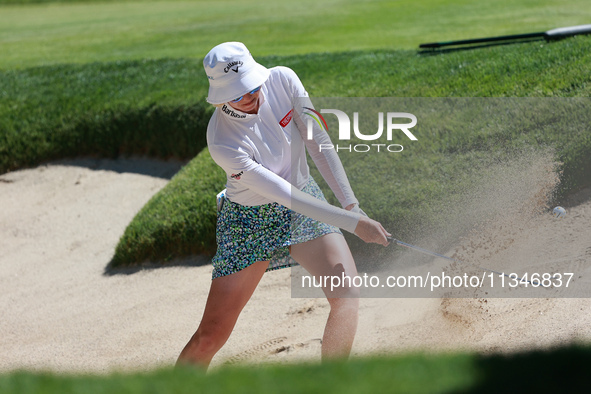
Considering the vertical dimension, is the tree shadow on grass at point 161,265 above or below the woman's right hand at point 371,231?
below

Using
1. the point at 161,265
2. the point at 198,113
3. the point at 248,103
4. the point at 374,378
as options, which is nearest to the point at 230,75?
the point at 248,103

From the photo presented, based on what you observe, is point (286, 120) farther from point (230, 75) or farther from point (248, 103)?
point (230, 75)

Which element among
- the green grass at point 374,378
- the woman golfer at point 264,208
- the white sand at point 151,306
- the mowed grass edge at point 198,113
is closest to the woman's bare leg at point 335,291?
the woman golfer at point 264,208

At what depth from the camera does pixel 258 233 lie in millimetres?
3619

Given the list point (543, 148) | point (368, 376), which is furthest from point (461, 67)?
point (368, 376)

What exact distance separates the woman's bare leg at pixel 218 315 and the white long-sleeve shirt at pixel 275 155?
43 centimetres

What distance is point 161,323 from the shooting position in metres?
5.25

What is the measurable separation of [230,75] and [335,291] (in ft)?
4.04

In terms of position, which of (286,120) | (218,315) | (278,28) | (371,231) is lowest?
(218,315)

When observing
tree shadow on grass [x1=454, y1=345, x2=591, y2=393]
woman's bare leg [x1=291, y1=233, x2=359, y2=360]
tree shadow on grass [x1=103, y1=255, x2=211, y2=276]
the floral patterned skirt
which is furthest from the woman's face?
tree shadow on grass [x1=103, y1=255, x2=211, y2=276]

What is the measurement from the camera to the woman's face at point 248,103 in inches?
134

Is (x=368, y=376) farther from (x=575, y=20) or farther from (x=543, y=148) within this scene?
(x=575, y=20)

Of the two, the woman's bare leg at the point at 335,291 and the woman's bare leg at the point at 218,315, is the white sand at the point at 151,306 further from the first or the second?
the woman's bare leg at the point at 218,315

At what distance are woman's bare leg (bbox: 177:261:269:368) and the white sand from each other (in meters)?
0.93
